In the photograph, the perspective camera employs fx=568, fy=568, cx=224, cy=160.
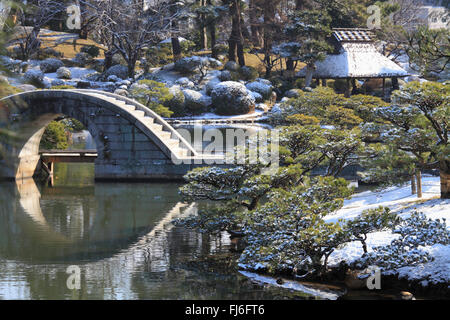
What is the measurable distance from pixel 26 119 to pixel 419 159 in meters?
14.5

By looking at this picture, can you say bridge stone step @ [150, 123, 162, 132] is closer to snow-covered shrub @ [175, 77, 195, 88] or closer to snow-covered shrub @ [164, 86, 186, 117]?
snow-covered shrub @ [164, 86, 186, 117]

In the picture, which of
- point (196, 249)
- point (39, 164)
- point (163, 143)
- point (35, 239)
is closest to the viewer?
point (196, 249)

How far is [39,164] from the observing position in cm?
2158

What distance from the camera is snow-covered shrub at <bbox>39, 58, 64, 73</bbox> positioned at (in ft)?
127

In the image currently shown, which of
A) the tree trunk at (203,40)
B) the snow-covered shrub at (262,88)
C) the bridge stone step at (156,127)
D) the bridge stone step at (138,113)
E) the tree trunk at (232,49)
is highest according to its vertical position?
A: the tree trunk at (203,40)

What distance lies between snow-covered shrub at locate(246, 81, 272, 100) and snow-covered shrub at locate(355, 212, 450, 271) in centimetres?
2966

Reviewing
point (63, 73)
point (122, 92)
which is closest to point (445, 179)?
point (122, 92)

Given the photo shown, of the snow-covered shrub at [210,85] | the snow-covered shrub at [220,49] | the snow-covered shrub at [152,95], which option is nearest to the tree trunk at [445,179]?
the snow-covered shrub at [152,95]

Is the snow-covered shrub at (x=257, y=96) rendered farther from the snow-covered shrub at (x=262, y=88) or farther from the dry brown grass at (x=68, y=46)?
the dry brown grass at (x=68, y=46)

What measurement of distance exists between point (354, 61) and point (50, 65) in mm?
20373

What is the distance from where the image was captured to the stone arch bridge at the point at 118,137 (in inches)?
784

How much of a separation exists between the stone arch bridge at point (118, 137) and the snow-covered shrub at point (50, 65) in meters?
19.1
